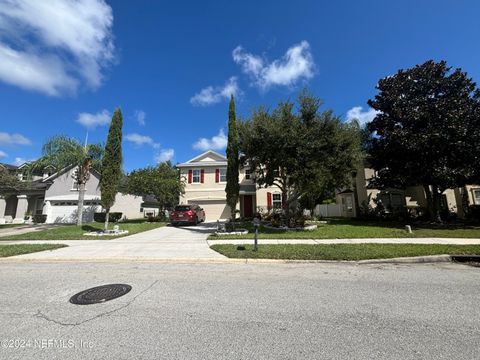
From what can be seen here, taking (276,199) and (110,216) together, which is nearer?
(110,216)

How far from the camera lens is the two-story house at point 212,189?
2608 cm

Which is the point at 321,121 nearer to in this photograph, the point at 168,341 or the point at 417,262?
the point at 417,262

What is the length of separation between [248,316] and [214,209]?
2265 cm

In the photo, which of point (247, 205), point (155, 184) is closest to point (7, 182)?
point (155, 184)

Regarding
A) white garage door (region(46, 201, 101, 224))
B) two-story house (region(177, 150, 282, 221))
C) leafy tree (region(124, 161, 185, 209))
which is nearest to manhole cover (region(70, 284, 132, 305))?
leafy tree (region(124, 161, 185, 209))

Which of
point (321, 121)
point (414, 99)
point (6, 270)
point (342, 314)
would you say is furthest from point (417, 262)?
point (414, 99)

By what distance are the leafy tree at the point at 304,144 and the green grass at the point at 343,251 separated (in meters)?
5.19

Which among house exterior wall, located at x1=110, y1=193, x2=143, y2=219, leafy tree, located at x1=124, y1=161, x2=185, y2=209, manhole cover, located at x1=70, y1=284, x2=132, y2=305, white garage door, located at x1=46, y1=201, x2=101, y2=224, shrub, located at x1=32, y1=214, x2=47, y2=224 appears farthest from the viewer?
house exterior wall, located at x1=110, y1=193, x2=143, y2=219

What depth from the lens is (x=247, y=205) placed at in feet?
86.0

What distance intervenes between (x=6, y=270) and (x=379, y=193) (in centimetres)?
2514

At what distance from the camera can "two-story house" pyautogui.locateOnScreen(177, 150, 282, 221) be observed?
2608 cm

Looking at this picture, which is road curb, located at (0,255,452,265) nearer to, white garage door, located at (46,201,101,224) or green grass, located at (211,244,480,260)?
green grass, located at (211,244,480,260)

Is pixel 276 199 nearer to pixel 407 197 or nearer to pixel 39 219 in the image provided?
pixel 407 197

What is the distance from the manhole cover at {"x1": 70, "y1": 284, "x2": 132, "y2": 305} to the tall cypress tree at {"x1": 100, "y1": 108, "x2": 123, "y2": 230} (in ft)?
37.7
